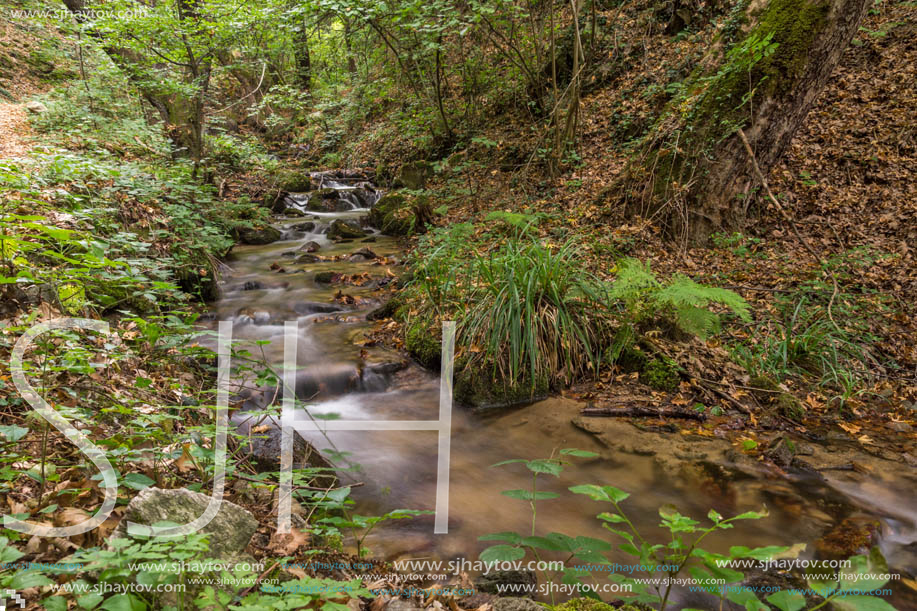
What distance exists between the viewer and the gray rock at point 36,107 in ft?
33.7

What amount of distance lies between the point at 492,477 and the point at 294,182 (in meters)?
11.2

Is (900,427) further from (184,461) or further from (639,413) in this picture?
(184,461)

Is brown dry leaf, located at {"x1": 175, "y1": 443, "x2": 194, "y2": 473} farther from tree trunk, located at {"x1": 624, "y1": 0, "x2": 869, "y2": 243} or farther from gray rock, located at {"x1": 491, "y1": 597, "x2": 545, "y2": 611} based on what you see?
tree trunk, located at {"x1": 624, "y1": 0, "x2": 869, "y2": 243}

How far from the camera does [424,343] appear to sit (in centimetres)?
523

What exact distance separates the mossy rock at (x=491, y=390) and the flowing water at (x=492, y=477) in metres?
0.13

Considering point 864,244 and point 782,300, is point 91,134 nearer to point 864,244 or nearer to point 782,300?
point 782,300

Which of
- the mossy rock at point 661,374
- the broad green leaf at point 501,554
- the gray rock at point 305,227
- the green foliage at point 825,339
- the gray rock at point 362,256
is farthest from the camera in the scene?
the gray rock at point 305,227

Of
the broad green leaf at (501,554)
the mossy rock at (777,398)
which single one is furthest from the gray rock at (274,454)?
the mossy rock at (777,398)

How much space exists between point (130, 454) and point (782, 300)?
6.20 meters

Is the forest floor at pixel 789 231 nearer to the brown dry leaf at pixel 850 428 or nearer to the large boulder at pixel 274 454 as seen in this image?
the brown dry leaf at pixel 850 428

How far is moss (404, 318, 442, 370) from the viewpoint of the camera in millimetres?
5113

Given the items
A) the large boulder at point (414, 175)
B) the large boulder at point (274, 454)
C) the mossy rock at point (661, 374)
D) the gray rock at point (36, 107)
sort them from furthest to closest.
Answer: the large boulder at point (414, 175), the gray rock at point (36, 107), the mossy rock at point (661, 374), the large boulder at point (274, 454)

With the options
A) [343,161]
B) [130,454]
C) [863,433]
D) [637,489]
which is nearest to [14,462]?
[130,454]

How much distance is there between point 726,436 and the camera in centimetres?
373
